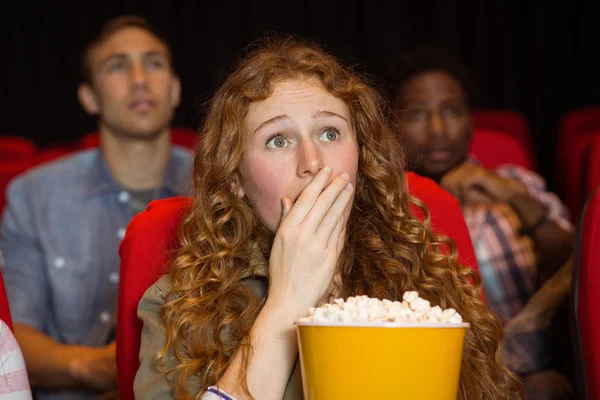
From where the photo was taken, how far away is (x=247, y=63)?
146cm

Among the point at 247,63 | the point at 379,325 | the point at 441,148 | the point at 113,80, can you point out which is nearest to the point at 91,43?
the point at 113,80

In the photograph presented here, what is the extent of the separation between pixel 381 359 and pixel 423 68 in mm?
1867

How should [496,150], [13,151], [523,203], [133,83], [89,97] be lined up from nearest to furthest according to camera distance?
1. [523,203]
2. [133,83]
3. [89,97]
4. [496,150]
5. [13,151]

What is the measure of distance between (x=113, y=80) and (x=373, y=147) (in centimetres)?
141

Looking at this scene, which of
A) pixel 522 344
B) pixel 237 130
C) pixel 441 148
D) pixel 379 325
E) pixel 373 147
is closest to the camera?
pixel 379 325

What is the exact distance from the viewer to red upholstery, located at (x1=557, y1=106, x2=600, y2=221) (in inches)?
112

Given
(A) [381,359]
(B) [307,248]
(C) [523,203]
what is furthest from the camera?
(C) [523,203]

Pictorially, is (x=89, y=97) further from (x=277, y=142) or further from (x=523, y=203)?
(x=277, y=142)

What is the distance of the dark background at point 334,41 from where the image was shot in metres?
3.87

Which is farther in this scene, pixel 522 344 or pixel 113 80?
pixel 113 80

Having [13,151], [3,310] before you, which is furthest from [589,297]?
[13,151]

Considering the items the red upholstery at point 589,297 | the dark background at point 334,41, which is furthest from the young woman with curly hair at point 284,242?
the dark background at point 334,41

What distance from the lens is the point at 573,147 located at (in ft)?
9.48

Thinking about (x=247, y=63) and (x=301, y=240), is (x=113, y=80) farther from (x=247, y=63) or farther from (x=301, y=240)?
(x=301, y=240)
